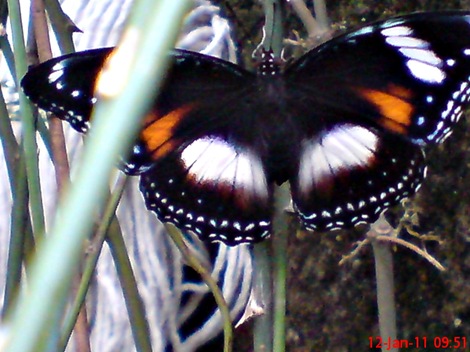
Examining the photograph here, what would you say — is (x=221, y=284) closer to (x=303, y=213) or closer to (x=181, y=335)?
(x=181, y=335)

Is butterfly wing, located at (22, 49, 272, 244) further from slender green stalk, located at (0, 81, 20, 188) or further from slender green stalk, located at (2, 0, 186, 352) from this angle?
slender green stalk, located at (2, 0, 186, 352)

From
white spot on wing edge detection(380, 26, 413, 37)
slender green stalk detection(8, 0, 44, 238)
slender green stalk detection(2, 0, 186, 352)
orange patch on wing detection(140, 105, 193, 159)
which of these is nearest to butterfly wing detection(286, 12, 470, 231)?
white spot on wing edge detection(380, 26, 413, 37)

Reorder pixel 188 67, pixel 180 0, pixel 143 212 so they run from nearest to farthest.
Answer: pixel 180 0, pixel 188 67, pixel 143 212

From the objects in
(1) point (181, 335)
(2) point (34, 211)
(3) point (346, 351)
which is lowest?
(3) point (346, 351)

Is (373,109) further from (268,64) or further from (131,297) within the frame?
(131,297)

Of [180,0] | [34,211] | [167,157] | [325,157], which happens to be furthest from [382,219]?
[180,0]

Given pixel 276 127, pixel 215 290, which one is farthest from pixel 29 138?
pixel 276 127

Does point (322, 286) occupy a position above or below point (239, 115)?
below
